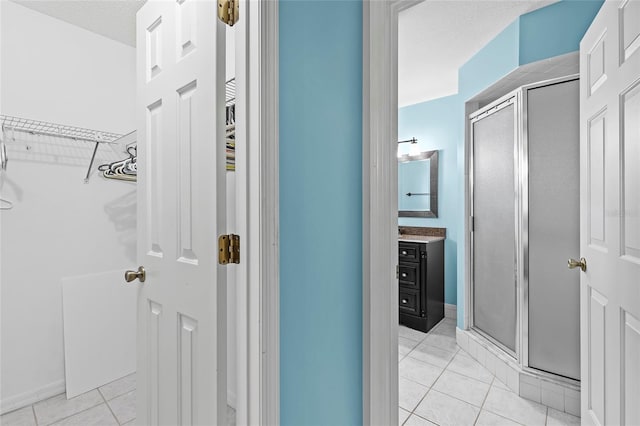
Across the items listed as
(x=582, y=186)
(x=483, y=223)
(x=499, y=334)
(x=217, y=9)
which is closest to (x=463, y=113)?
(x=483, y=223)

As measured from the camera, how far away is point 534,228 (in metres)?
2.12

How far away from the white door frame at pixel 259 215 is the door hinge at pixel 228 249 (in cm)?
3

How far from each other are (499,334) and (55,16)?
3780mm

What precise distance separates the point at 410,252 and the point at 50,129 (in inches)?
121

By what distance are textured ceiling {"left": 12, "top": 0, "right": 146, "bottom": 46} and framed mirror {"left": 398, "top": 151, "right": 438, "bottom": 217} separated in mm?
3030

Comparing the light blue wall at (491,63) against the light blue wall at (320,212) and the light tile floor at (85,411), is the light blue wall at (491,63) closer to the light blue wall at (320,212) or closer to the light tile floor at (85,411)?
the light blue wall at (320,212)

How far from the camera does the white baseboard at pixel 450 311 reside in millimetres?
3583

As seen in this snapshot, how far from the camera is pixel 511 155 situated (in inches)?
90.2

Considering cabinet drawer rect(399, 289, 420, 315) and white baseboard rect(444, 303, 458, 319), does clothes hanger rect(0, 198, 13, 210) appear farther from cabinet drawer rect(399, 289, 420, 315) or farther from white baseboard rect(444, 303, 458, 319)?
white baseboard rect(444, 303, 458, 319)

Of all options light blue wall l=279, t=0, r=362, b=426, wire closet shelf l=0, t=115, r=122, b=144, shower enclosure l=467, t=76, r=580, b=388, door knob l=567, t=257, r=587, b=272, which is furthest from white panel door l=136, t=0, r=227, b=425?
shower enclosure l=467, t=76, r=580, b=388

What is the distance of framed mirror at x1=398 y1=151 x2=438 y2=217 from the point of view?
12.4 feet

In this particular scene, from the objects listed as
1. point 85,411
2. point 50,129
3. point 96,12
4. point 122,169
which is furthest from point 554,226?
point 50,129

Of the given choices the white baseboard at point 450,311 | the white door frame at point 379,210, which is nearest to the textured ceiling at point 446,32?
the white door frame at point 379,210

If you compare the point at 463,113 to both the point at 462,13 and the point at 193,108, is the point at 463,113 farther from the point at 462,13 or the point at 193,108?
the point at 193,108
